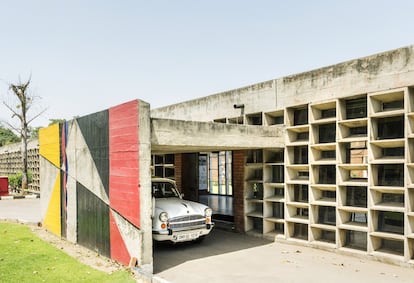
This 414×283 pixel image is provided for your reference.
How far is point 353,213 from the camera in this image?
7.48 m

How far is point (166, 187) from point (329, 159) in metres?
4.44

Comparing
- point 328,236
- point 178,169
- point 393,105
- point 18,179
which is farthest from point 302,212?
point 18,179

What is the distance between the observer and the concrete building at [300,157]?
6.29m

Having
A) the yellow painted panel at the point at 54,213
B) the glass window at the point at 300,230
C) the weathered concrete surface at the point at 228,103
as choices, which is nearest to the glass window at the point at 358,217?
the glass window at the point at 300,230

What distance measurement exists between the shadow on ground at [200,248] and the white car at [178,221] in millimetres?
290

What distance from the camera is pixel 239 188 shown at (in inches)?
376

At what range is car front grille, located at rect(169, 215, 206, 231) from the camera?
750cm

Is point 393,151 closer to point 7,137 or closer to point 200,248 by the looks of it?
point 200,248

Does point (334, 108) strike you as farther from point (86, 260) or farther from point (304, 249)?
point (86, 260)

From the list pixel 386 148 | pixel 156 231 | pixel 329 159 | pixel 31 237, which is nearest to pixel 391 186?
pixel 386 148

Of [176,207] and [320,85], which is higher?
[320,85]

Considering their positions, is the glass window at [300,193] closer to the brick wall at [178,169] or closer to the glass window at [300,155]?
the glass window at [300,155]

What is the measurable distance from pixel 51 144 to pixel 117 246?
5.46 m

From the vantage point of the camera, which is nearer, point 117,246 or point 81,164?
point 117,246
